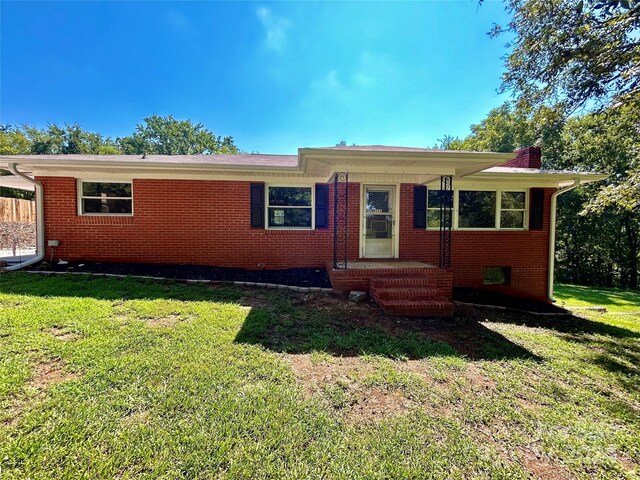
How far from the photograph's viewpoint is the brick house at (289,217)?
7219 mm

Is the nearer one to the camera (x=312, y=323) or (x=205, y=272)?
(x=312, y=323)

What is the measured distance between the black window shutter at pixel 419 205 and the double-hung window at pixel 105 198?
7804 mm

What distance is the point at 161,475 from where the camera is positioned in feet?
5.46

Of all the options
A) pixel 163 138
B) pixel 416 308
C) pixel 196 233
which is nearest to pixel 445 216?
pixel 416 308

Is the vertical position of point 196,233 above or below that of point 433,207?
below

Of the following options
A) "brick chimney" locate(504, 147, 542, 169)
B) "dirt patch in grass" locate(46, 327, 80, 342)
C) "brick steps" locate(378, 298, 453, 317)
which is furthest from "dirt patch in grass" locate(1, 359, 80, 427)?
"brick chimney" locate(504, 147, 542, 169)

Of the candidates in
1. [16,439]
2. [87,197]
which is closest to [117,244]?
[87,197]

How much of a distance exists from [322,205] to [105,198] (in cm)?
587

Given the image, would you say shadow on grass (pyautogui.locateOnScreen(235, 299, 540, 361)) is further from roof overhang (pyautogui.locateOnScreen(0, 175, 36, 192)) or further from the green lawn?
roof overhang (pyautogui.locateOnScreen(0, 175, 36, 192))

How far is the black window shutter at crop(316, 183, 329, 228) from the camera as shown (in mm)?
7613

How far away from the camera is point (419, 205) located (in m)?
7.78

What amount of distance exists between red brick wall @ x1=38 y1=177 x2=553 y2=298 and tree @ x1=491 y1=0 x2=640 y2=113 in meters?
4.05

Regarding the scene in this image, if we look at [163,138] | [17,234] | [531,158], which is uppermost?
[163,138]

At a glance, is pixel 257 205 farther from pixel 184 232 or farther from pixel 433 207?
pixel 433 207
